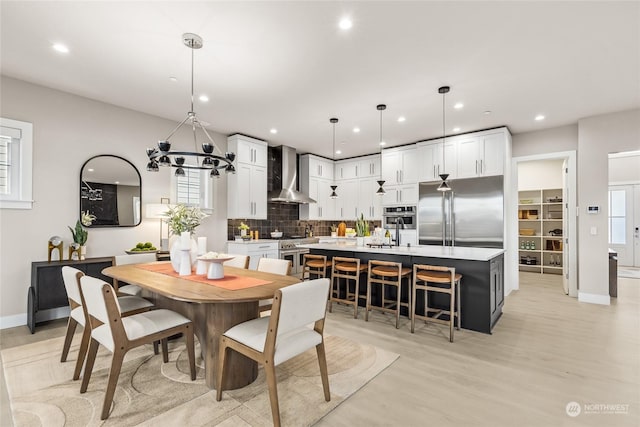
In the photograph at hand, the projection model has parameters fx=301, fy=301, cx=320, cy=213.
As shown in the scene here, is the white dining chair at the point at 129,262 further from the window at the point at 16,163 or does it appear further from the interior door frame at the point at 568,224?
the interior door frame at the point at 568,224

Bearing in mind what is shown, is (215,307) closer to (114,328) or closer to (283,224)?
(114,328)

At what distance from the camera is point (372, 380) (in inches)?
94.2

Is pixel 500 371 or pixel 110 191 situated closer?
pixel 500 371

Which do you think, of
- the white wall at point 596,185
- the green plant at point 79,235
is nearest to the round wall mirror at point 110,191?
the green plant at point 79,235

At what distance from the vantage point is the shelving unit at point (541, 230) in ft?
23.9

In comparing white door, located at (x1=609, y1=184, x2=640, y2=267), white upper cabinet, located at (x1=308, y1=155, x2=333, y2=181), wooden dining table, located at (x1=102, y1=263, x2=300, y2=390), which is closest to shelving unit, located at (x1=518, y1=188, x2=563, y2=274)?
white door, located at (x1=609, y1=184, x2=640, y2=267)

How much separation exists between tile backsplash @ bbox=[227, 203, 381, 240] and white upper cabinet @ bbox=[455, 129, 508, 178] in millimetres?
2556

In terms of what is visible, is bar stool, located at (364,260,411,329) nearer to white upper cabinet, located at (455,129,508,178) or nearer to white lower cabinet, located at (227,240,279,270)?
white lower cabinet, located at (227,240,279,270)

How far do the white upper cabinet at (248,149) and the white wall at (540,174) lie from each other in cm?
608

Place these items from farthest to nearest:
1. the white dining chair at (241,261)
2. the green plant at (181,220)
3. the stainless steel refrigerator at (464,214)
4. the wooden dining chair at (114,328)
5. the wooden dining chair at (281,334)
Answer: the stainless steel refrigerator at (464,214) < the white dining chair at (241,261) < the green plant at (181,220) < the wooden dining chair at (114,328) < the wooden dining chair at (281,334)

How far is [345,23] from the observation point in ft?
8.12

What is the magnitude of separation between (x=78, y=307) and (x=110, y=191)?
2241 millimetres

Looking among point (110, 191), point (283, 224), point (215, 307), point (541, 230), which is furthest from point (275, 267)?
point (541, 230)

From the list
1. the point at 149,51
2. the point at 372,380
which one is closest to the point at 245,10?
the point at 149,51
